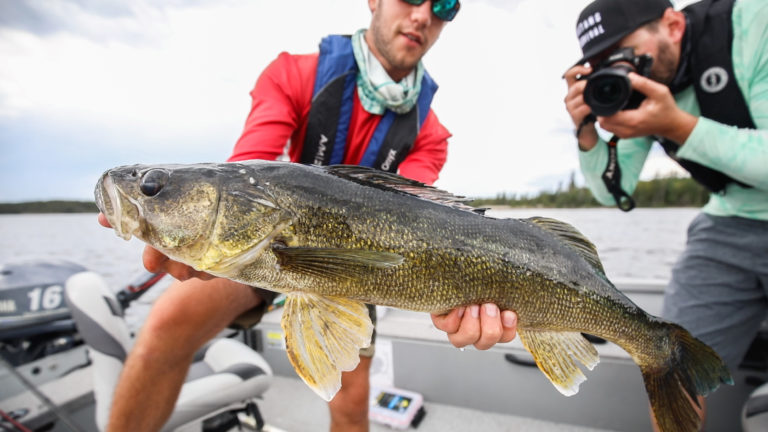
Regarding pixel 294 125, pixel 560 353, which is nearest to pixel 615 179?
pixel 560 353

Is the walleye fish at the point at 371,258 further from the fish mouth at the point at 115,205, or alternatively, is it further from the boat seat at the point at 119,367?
the boat seat at the point at 119,367

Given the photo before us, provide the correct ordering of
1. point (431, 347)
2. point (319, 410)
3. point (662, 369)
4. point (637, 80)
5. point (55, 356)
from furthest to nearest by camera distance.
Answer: point (319, 410) → point (431, 347) → point (55, 356) → point (637, 80) → point (662, 369)

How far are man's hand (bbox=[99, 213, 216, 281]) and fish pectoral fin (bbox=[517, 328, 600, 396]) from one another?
1.55 m

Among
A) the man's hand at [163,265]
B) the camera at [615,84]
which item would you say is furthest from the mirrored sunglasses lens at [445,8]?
the man's hand at [163,265]

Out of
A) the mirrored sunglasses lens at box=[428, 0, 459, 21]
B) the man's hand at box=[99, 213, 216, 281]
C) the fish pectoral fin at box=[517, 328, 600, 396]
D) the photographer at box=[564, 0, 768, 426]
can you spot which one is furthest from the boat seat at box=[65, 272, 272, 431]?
the photographer at box=[564, 0, 768, 426]

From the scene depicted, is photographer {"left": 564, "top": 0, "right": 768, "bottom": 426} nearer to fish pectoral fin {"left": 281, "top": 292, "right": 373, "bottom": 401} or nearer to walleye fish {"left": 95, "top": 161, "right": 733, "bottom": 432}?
walleye fish {"left": 95, "top": 161, "right": 733, "bottom": 432}

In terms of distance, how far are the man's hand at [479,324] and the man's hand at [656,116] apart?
168 centimetres

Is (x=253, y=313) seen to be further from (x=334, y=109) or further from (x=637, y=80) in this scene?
(x=637, y=80)

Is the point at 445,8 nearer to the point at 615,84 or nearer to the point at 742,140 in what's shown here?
the point at 615,84

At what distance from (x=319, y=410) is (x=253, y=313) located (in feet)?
7.45

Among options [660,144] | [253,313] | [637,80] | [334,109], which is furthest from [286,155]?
[660,144]

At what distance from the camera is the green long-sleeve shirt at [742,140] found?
232 centimetres

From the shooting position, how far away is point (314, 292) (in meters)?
1.56

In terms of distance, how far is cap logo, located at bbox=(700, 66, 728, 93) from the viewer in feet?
8.74
